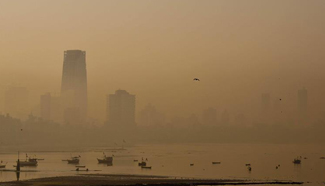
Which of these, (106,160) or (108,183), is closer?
(108,183)

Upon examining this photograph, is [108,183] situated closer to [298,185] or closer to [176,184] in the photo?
[176,184]

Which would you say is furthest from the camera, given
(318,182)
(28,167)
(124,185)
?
(28,167)

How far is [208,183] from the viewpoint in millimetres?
114750

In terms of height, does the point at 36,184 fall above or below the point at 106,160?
below

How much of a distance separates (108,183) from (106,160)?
87.1 metres

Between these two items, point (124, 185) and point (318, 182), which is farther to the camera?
point (318, 182)

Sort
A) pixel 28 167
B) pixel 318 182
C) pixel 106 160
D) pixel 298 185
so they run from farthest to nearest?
1. pixel 106 160
2. pixel 28 167
3. pixel 318 182
4. pixel 298 185

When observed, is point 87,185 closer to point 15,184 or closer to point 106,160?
point 15,184

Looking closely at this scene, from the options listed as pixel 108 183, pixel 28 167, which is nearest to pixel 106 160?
pixel 28 167

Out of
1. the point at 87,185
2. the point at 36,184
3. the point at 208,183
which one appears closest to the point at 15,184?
the point at 36,184

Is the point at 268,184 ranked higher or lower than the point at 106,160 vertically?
lower

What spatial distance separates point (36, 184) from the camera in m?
108

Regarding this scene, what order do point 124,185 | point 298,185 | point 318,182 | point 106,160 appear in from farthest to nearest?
1. point 106,160
2. point 318,182
3. point 298,185
4. point 124,185

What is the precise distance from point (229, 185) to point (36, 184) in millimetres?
35693
